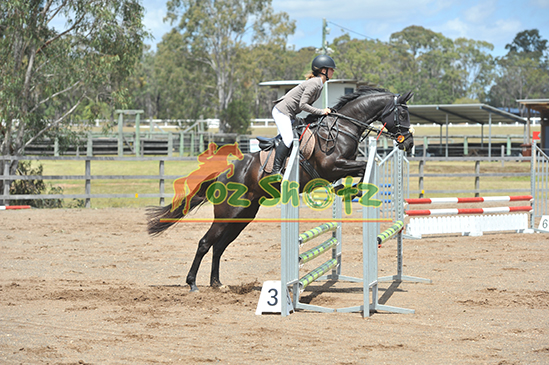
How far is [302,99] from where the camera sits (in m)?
5.68

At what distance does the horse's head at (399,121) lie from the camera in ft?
19.7

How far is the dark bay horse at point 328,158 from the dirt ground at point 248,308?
1.89 feet

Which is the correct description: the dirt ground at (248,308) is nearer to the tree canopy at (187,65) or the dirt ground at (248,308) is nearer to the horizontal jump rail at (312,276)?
the horizontal jump rail at (312,276)

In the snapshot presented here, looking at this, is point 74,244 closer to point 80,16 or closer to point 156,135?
point 80,16

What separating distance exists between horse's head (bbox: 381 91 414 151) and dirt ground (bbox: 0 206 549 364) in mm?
1559

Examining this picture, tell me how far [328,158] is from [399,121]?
2.81 feet

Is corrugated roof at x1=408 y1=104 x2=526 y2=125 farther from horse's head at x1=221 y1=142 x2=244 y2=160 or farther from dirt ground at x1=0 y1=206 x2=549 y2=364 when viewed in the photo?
dirt ground at x1=0 y1=206 x2=549 y2=364

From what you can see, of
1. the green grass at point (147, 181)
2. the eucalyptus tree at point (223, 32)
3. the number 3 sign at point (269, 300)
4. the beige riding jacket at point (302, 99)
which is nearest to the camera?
the number 3 sign at point (269, 300)

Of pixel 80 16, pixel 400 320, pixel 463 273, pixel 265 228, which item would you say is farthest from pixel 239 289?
pixel 80 16

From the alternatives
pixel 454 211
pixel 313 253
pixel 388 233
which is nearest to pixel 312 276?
pixel 313 253

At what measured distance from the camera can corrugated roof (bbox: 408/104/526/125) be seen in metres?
28.2

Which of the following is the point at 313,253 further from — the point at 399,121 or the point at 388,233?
the point at 399,121

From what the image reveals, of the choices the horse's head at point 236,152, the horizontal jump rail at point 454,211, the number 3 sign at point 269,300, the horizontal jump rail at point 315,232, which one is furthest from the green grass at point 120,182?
the number 3 sign at point 269,300

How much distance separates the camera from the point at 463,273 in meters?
6.87
